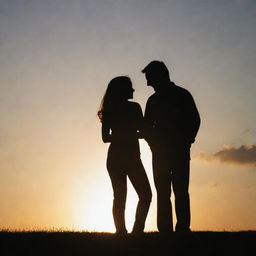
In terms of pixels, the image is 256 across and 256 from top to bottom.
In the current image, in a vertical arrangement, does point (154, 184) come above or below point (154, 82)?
below

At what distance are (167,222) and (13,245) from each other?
3.31m

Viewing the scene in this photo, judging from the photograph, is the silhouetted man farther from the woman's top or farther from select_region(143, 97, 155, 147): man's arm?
the woman's top

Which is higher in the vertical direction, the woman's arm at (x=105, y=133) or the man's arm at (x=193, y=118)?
the man's arm at (x=193, y=118)

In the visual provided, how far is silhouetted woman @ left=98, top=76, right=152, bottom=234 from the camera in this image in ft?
30.9

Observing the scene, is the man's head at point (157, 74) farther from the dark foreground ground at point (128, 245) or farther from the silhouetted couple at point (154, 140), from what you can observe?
the dark foreground ground at point (128, 245)

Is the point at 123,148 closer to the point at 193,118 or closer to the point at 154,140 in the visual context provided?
the point at 154,140

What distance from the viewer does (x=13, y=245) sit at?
27.9 ft

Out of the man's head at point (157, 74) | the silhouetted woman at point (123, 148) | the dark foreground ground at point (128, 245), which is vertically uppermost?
the man's head at point (157, 74)

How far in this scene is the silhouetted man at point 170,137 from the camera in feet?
32.0

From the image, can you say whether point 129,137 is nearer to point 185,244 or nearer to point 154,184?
point 154,184

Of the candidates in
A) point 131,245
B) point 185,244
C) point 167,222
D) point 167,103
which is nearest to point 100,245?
point 131,245

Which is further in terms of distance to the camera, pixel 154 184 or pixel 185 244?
pixel 154 184

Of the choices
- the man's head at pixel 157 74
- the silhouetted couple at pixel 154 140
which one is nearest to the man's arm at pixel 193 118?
the silhouetted couple at pixel 154 140

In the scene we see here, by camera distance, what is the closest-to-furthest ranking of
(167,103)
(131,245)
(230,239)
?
(131,245)
(230,239)
(167,103)
